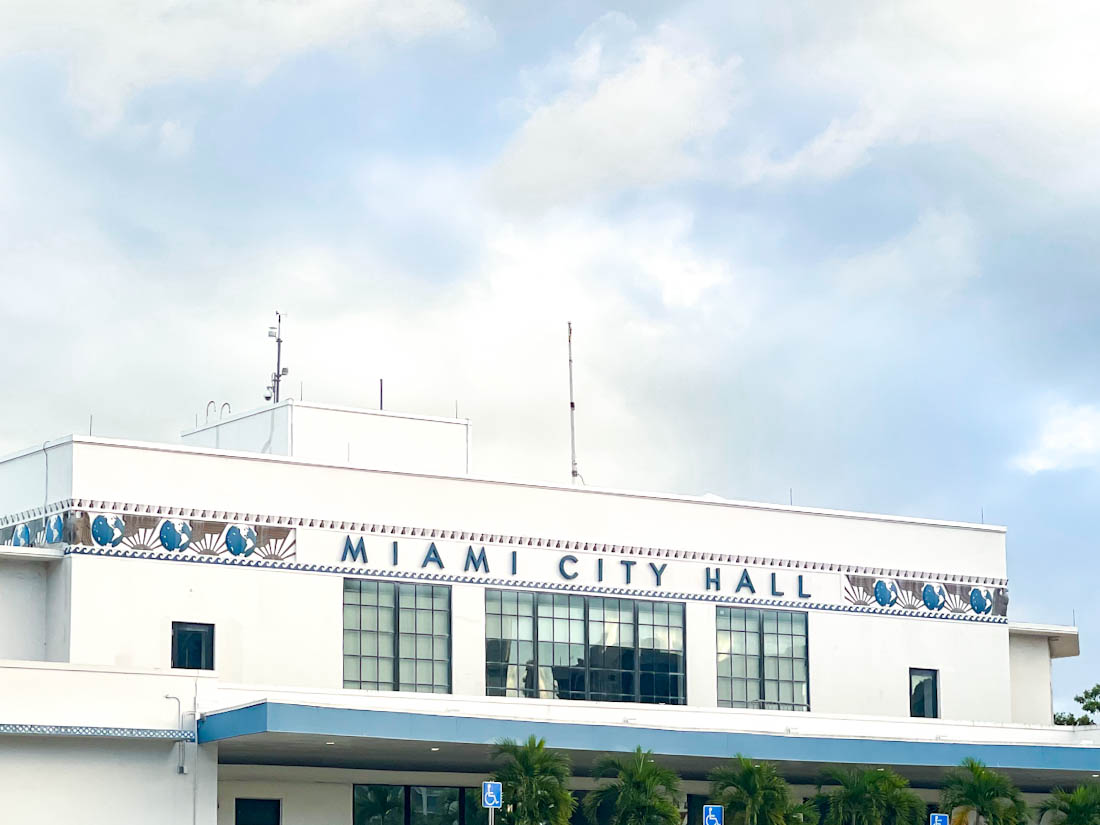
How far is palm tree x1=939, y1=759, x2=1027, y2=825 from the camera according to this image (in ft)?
119

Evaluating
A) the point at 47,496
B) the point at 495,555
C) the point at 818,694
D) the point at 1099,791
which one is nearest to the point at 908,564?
the point at 818,694

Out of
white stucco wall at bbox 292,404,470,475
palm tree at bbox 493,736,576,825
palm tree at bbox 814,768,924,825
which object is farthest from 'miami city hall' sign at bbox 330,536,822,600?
palm tree at bbox 814,768,924,825

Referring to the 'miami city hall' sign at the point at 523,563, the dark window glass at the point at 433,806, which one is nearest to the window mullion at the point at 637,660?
the 'miami city hall' sign at the point at 523,563

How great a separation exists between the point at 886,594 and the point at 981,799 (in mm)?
8137

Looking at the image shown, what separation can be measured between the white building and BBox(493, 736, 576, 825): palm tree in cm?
64

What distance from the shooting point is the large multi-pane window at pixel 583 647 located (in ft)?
128

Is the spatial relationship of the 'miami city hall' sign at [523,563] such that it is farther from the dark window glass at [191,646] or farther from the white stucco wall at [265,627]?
the dark window glass at [191,646]

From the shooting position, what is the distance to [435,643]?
38.3 m

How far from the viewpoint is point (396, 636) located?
124 ft

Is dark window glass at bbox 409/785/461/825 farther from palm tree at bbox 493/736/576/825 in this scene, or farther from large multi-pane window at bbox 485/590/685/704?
palm tree at bbox 493/736/576/825

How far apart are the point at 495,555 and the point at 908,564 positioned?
10.7 metres

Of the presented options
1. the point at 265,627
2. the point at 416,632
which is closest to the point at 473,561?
the point at 416,632

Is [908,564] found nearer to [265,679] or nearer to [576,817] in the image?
[576,817]

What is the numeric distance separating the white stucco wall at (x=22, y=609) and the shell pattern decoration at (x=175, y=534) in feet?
7.35
